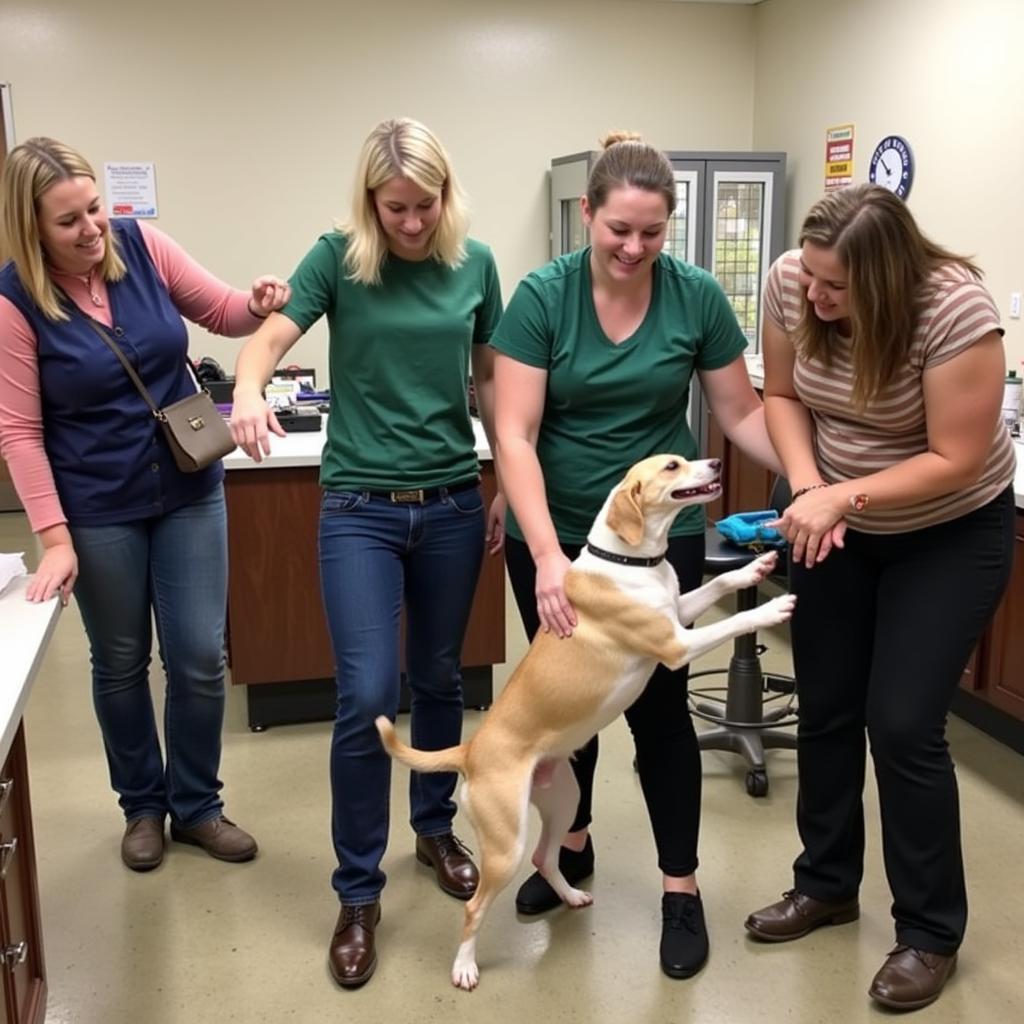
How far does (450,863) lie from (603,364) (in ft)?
3.68

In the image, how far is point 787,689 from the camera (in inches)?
128

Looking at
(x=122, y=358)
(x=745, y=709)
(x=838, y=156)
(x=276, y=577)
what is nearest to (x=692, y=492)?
(x=122, y=358)

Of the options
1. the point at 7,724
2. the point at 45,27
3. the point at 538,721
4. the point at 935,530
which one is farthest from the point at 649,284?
the point at 45,27

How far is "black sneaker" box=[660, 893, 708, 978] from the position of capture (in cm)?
199

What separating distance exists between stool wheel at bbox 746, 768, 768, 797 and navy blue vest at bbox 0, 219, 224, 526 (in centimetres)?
157

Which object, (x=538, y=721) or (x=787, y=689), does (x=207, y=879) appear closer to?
(x=538, y=721)

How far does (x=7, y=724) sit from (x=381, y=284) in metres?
0.97

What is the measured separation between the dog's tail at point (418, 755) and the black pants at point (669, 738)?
0.30m

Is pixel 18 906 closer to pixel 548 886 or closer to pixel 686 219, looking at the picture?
pixel 548 886

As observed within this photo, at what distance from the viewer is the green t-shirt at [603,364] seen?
1.83 m

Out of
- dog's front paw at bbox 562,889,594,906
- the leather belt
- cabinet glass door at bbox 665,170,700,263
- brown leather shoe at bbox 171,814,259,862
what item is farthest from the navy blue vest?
cabinet glass door at bbox 665,170,700,263

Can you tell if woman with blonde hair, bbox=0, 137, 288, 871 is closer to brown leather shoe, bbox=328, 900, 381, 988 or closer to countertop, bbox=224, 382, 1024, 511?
brown leather shoe, bbox=328, 900, 381, 988

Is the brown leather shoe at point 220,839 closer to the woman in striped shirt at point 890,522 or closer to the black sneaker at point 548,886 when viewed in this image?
the black sneaker at point 548,886

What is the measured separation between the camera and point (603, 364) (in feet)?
5.99
